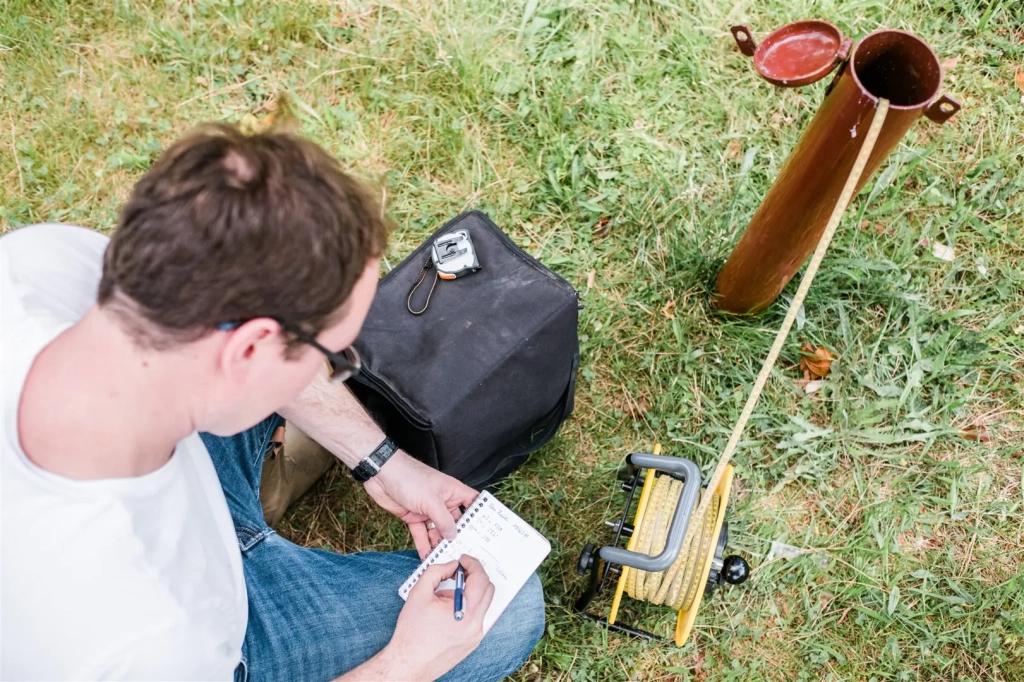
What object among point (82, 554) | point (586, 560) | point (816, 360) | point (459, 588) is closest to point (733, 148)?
point (816, 360)

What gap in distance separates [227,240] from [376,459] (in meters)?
1.12

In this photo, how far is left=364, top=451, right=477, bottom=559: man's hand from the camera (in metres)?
2.24

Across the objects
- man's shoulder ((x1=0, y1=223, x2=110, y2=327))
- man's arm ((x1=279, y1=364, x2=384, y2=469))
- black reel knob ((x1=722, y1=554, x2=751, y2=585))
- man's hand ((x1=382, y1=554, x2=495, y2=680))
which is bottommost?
black reel knob ((x1=722, y1=554, x2=751, y2=585))

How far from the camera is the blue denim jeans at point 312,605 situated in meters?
2.04

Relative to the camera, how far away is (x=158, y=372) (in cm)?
141

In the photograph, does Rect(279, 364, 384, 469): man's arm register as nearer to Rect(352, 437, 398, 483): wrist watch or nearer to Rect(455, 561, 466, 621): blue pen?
Rect(352, 437, 398, 483): wrist watch

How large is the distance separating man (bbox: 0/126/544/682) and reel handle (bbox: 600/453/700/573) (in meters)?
0.95

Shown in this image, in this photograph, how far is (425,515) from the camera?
2.31 meters

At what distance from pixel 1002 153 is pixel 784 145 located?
0.95 meters

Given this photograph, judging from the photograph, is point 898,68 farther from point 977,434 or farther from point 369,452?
point 369,452

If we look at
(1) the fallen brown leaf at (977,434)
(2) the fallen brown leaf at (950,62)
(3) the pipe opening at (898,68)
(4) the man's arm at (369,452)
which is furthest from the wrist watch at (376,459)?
(2) the fallen brown leaf at (950,62)

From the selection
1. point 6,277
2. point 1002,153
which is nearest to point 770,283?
point 1002,153

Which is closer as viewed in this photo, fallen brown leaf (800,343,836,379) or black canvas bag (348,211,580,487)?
black canvas bag (348,211,580,487)

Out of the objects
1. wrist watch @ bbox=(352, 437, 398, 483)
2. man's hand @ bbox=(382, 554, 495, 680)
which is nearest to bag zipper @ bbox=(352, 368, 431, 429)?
wrist watch @ bbox=(352, 437, 398, 483)
